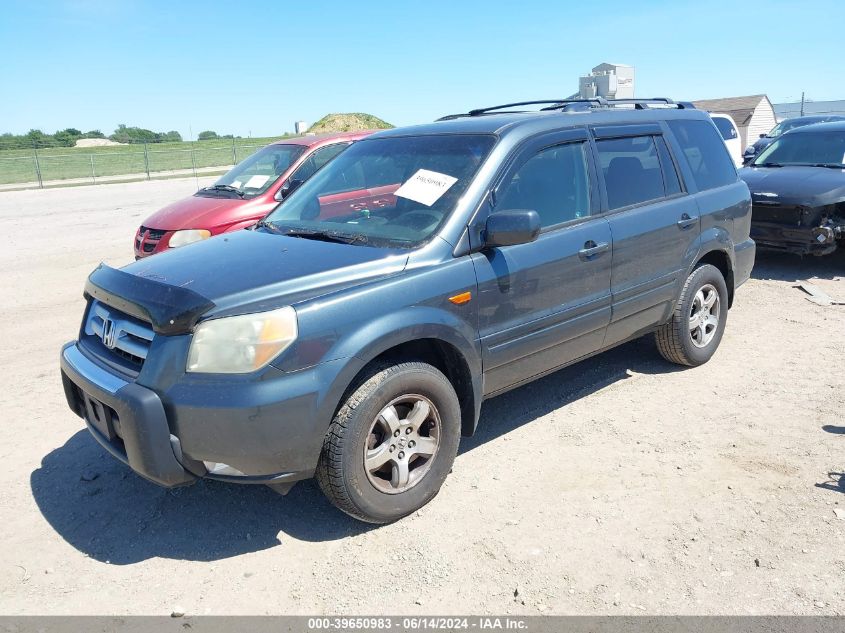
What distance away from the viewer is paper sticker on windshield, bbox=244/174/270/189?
8.43m

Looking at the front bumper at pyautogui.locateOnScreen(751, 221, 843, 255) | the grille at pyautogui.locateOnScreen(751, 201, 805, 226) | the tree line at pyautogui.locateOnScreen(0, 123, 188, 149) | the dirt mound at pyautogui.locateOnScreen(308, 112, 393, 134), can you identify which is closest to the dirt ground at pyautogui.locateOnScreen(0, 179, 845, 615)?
the front bumper at pyautogui.locateOnScreen(751, 221, 843, 255)

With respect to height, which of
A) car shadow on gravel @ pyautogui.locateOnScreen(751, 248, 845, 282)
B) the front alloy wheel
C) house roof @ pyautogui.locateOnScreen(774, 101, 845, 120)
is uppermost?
house roof @ pyautogui.locateOnScreen(774, 101, 845, 120)

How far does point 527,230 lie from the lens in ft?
11.9

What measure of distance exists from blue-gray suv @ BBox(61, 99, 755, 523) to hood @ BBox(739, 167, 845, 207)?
3.74 metres

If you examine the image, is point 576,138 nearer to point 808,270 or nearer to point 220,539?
point 220,539

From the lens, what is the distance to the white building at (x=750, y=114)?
36938 millimetres

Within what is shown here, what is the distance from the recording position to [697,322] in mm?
5496

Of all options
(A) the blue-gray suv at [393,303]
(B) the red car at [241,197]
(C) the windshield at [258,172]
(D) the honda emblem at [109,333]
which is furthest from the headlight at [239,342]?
(C) the windshield at [258,172]

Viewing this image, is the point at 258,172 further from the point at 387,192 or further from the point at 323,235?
the point at 323,235

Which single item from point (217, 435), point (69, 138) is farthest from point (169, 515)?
point (69, 138)

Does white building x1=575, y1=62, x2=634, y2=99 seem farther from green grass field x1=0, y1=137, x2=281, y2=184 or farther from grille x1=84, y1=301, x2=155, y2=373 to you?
grille x1=84, y1=301, x2=155, y2=373

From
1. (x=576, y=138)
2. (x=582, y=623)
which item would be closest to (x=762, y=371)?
(x=576, y=138)

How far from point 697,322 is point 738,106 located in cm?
3941

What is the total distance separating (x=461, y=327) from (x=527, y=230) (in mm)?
604
